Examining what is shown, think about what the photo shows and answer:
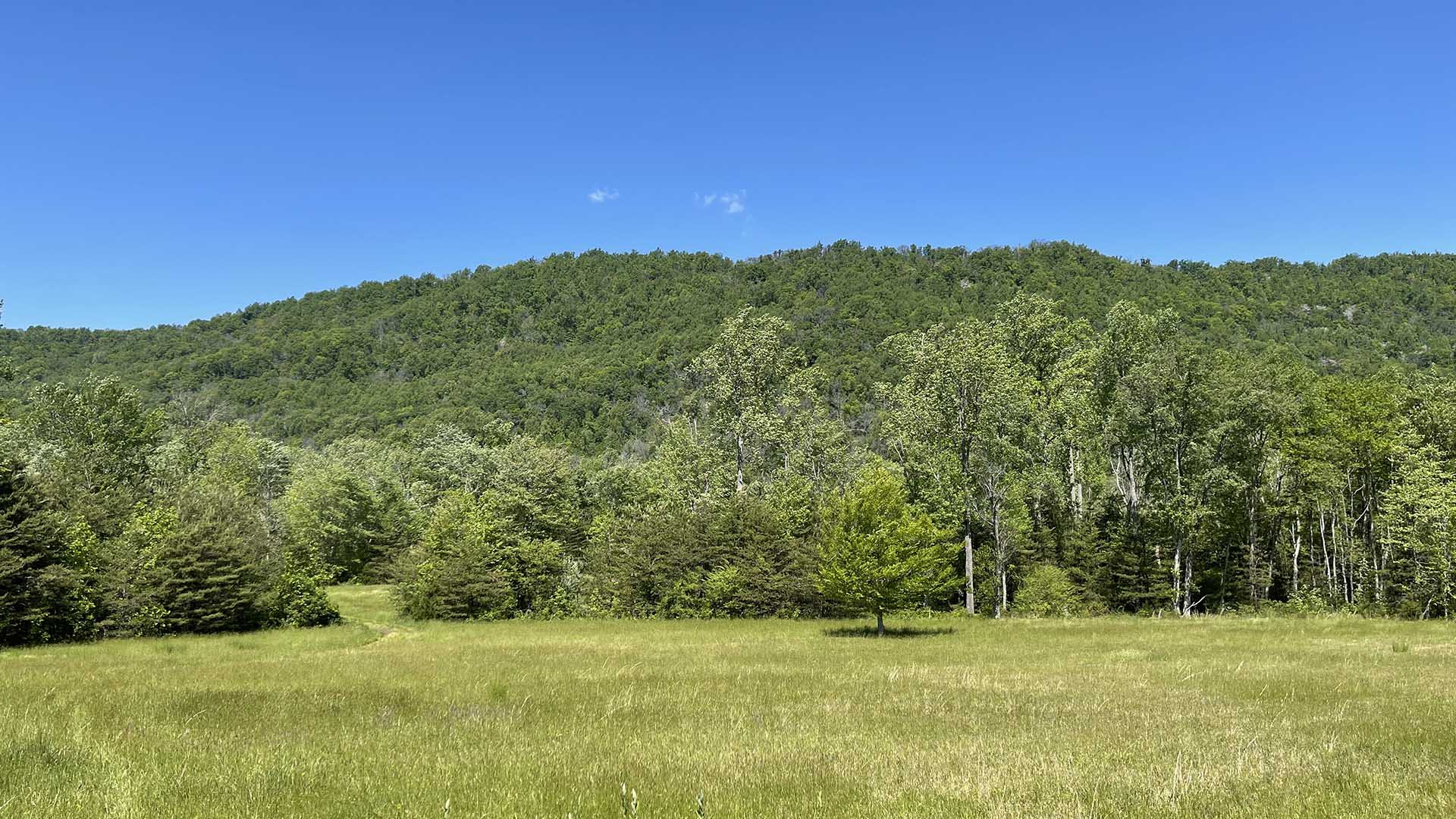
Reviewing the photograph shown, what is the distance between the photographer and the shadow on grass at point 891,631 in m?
32.0

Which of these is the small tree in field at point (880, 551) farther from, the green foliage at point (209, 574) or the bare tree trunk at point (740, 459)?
the green foliage at point (209, 574)

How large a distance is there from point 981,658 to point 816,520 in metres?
22.6

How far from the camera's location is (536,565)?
154 ft

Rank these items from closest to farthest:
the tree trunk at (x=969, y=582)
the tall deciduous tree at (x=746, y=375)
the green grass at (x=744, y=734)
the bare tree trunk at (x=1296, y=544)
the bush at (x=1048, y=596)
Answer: the green grass at (x=744, y=734), the tree trunk at (x=969, y=582), the bush at (x=1048, y=596), the bare tree trunk at (x=1296, y=544), the tall deciduous tree at (x=746, y=375)

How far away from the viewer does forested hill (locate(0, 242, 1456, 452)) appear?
108812 mm

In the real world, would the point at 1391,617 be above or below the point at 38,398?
below

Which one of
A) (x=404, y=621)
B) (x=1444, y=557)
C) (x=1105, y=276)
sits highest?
(x=1105, y=276)

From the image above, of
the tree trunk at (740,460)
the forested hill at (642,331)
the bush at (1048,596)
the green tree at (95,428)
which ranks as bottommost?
the bush at (1048,596)

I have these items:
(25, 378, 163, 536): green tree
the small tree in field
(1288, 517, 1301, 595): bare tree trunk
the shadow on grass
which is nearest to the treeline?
the small tree in field

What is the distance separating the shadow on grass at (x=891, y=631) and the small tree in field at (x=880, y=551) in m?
0.88

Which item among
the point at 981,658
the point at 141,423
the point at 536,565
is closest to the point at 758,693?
the point at 981,658

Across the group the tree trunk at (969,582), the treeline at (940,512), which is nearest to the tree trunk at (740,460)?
the treeline at (940,512)

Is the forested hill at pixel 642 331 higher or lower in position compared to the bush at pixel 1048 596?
higher

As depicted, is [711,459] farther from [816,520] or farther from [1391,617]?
[1391,617]
